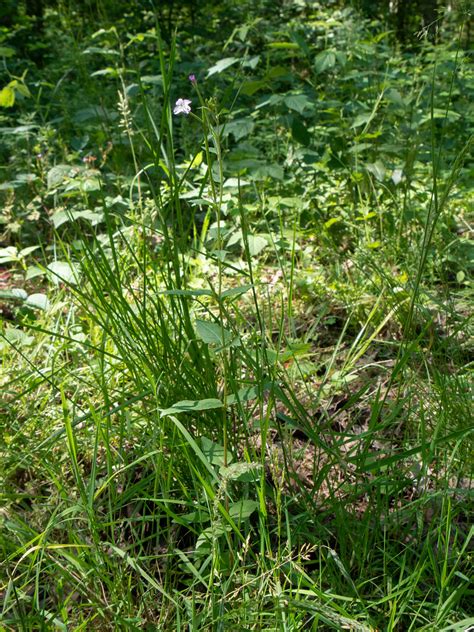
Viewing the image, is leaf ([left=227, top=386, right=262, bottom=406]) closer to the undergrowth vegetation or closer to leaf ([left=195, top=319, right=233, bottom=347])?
the undergrowth vegetation

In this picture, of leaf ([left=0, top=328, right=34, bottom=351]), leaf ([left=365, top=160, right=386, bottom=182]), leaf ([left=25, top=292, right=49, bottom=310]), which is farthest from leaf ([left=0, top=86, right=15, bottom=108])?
leaf ([left=365, top=160, right=386, bottom=182])

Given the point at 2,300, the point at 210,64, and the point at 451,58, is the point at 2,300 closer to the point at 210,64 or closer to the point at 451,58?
the point at 451,58

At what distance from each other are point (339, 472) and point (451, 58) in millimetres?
2857

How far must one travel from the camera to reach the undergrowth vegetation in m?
1.17

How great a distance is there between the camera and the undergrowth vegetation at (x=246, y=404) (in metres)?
1.17

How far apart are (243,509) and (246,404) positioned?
1.48ft

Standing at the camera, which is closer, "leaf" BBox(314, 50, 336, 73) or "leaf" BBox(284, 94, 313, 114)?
"leaf" BBox(284, 94, 313, 114)

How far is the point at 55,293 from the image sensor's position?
249 centimetres

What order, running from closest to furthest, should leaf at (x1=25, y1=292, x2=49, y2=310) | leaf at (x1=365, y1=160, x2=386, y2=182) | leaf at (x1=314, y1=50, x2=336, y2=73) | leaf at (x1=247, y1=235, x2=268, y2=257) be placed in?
leaf at (x1=25, y1=292, x2=49, y2=310) < leaf at (x1=247, y1=235, x2=268, y2=257) < leaf at (x1=365, y1=160, x2=386, y2=182) < leaf at (x1=314, y1=50, x2=336, y2=73)

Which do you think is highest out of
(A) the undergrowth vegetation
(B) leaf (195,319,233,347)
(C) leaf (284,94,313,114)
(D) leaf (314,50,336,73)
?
(D) leaf (314,50,336,73)

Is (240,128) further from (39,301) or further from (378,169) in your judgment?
(39,301)

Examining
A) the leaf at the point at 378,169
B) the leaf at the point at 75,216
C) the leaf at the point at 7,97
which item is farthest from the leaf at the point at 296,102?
the leaf at the point at 7,97

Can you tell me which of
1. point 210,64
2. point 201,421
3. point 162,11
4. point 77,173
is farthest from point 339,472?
point 162,11

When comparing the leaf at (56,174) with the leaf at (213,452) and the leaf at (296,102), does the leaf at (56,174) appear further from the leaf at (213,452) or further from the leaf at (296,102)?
the leaf at (213,452)
